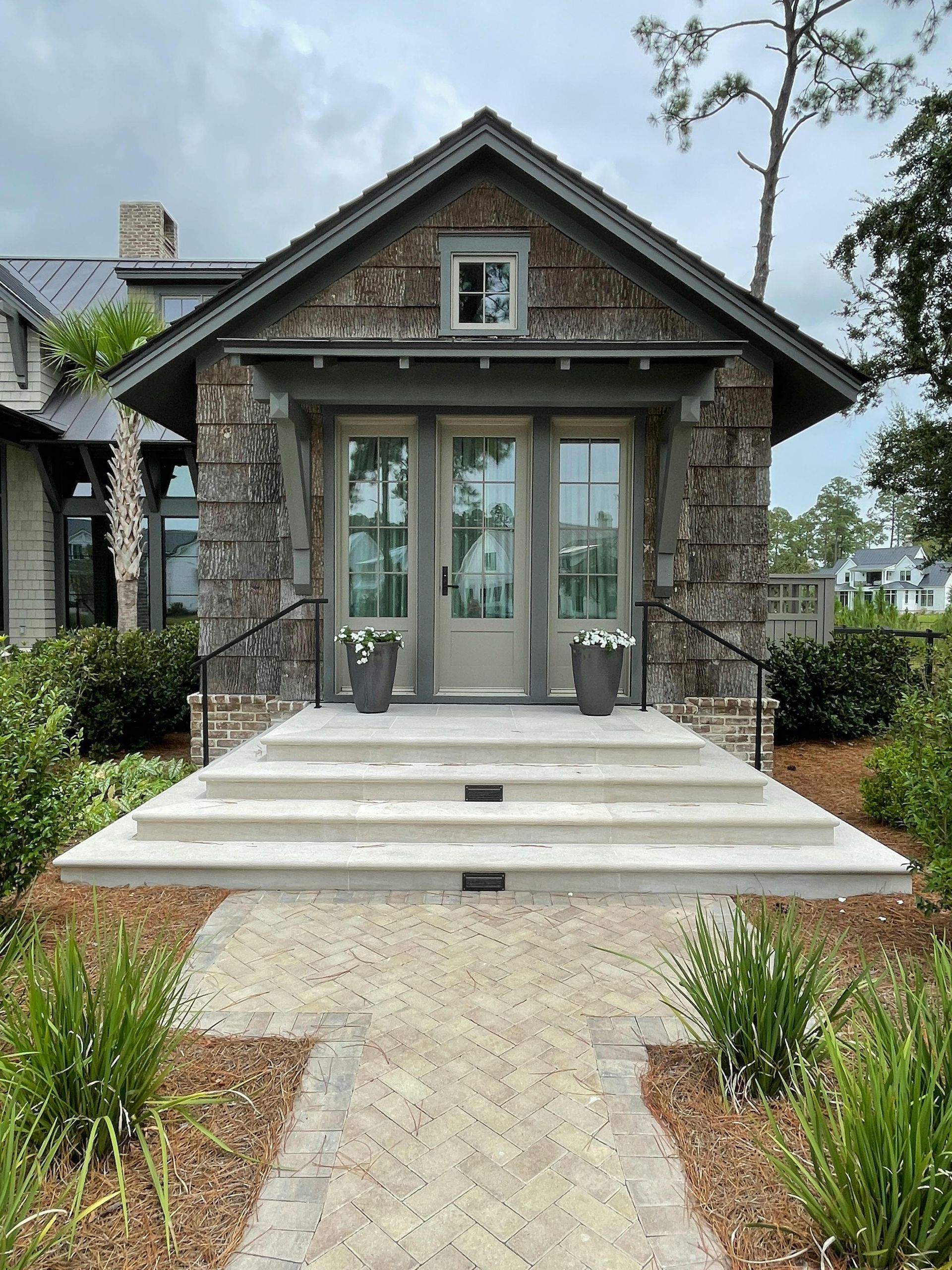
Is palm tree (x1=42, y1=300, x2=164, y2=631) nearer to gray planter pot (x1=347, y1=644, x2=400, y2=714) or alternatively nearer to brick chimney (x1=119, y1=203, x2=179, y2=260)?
brick chimney (x1=119, y1=203, x2=179, y2=260)

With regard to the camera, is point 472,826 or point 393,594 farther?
point 393,594

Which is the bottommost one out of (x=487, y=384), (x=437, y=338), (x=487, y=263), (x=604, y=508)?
(x=604, y=508)

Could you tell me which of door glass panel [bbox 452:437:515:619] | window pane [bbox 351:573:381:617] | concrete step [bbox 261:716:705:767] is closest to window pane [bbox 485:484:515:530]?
door glass panel [bbox 452:437:515:619]

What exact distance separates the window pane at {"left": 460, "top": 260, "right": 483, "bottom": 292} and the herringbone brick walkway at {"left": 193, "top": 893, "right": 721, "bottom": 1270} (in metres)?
4.83

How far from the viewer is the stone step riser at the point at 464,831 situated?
4.30 metres

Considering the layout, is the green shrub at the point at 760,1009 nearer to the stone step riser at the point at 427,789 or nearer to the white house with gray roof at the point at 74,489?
the stone step riser at the point at 427,789

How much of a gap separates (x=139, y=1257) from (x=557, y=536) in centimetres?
539

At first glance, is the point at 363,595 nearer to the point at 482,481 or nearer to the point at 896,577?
the point at 482,481

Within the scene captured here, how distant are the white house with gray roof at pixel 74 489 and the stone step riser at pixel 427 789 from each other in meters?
7.99

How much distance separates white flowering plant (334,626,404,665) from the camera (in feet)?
18.8

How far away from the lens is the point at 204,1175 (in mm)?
1996

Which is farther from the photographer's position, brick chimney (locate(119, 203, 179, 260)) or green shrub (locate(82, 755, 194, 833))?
brick chimney (locate(119, 203, 179, 260))

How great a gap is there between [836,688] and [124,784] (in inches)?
274

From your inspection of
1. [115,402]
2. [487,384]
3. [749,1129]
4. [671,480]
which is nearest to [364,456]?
[487,384]
